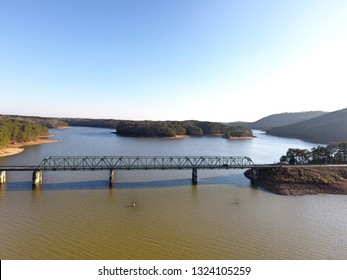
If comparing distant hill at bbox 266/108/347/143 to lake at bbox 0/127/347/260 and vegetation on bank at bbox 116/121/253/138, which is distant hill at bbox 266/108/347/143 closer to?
vegetation on bank at bbox 116/121/253/138

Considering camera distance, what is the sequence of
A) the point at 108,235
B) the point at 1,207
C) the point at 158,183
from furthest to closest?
1. the point at 158,183
2. the point at 1,207
3. the point at 108,235

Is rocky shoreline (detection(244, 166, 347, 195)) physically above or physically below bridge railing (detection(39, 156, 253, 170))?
below

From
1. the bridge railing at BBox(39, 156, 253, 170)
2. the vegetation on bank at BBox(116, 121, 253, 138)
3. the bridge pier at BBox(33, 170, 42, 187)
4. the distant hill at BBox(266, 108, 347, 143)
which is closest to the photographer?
the bridge pier at BBox(33, 170, 42, 187)

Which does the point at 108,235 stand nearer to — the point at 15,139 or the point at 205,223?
the point at 205,223

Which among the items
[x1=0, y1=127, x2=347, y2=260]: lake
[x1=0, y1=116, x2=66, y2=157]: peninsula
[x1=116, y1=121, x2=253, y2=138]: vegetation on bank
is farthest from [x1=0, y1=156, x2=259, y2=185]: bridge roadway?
[x1=116, y1=121, x2=253, y2=138]: vegetation on bank

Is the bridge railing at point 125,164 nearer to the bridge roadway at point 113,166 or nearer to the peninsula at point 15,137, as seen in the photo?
the bridge roadway at point 113,166

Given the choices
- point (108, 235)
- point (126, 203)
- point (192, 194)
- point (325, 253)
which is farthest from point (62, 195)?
point (325, 253)
